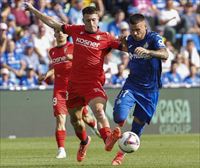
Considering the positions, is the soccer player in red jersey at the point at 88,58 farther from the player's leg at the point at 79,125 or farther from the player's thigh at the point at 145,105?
the player's thigh at the point at 145,105

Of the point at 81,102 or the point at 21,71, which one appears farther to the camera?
the point at 21,71

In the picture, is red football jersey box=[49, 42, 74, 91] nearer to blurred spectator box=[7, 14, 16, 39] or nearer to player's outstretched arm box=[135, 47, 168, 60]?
player's outstretched arm box=[135, 47, 168, 60]

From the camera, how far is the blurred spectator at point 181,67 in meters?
26.5

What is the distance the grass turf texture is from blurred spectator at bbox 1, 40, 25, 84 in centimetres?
239

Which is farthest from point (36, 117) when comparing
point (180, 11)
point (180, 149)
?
point (180, 11)

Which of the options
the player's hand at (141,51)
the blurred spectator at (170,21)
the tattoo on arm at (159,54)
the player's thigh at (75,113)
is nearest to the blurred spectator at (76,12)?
the blurred spectator at (170,21)

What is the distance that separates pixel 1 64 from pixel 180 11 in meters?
7.72

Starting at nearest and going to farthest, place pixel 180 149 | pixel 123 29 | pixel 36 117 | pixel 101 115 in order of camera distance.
Answer: pixel 101 115, pixel 180 149, pixel 36 117, pixel 123 29

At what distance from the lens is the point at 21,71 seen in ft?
80.2

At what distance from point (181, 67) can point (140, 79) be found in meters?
12.8

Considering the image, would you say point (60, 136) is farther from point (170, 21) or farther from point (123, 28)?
point (170, 21)

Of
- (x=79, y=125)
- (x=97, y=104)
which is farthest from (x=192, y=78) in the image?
(x=97, y=104)

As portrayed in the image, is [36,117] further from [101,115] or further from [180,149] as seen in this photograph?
[101,115]

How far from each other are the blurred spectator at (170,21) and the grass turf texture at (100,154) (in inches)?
225
